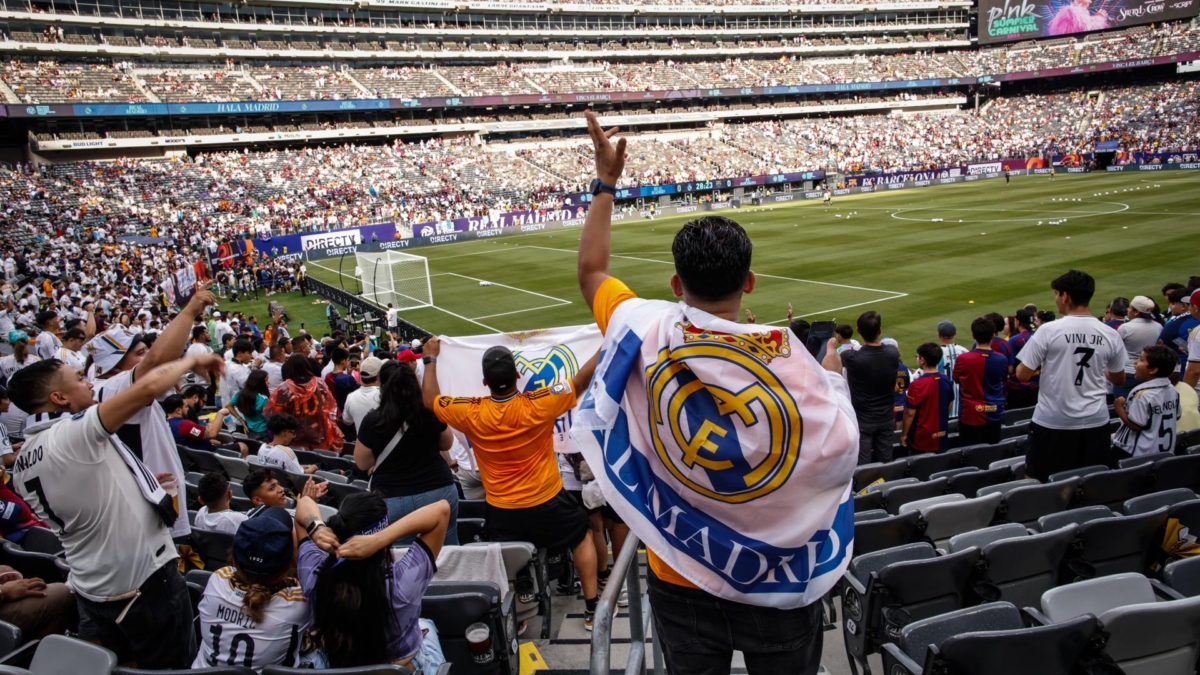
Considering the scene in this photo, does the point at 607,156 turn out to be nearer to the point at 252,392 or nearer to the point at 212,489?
the point at 212,489

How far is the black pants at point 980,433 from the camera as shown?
27.7ft

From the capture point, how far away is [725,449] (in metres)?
2.08

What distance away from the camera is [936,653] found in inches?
133

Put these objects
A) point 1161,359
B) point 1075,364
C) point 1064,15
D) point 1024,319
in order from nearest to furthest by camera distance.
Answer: point 1075,364 < point 1161,359 < point 1024,319 < point 1064,15

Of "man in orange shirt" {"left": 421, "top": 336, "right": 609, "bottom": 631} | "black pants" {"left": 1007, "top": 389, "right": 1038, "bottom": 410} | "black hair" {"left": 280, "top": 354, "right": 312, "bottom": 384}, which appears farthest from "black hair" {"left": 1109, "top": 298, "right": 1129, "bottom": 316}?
"black hair" {"left": 280, "top": 354, "right": 312, "bottom": 384}

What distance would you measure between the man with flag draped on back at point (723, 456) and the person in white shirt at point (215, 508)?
15.0 ft

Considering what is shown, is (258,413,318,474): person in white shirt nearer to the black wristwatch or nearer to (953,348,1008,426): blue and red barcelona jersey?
the black wristwatch

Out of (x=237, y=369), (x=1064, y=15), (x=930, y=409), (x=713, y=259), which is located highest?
(x=1064, y=15)

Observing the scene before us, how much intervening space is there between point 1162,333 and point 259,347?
1635 cm

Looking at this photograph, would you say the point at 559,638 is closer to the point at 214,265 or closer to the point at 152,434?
the point at 152,434

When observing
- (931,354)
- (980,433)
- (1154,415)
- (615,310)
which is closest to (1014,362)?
(980,433)

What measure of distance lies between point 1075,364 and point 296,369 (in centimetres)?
770

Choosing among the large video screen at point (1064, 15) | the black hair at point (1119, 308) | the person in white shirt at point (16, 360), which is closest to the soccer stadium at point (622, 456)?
the black hair at point (1119, 308)

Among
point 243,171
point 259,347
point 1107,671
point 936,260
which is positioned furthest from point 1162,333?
point 243,171
